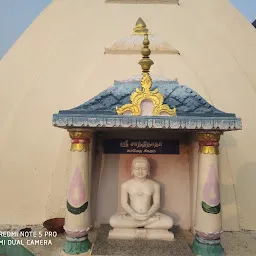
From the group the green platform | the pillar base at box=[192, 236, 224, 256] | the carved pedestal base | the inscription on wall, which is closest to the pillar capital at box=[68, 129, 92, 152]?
the inscription on wall

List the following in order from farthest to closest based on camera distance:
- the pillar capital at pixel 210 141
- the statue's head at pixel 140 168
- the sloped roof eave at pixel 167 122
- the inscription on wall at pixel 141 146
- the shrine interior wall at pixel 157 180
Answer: the shrine interior wall at pixel 157 180
the inscription on wall at pixel 141 146
the statue's head at pixel 140 168
the pillar capital at pixel 210 141
the sloped roof eave at pixel 167 122

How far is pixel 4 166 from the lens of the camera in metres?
7.30

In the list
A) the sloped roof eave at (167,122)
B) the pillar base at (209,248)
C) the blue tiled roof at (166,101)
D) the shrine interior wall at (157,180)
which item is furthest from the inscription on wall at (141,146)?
the pillar base at (209,248)

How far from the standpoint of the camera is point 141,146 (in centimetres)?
652

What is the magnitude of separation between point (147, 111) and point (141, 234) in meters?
2.60

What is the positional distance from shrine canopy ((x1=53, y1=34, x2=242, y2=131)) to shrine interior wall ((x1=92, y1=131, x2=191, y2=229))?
1748mm

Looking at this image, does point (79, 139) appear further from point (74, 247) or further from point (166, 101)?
point (74, 247)

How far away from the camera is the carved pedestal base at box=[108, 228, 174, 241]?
18.8 feet

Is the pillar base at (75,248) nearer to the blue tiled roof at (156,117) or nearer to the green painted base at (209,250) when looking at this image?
the green painted base at (209,250)

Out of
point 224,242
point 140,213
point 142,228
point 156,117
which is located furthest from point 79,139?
point 224,242

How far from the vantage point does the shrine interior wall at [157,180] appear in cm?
664

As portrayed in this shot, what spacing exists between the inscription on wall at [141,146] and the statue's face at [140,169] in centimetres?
61

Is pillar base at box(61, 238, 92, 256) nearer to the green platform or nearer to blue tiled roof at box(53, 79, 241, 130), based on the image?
the green platform

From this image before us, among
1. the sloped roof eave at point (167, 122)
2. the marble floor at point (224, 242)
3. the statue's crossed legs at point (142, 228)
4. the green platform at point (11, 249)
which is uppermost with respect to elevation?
the sloped roof eave at point (167, 122)
